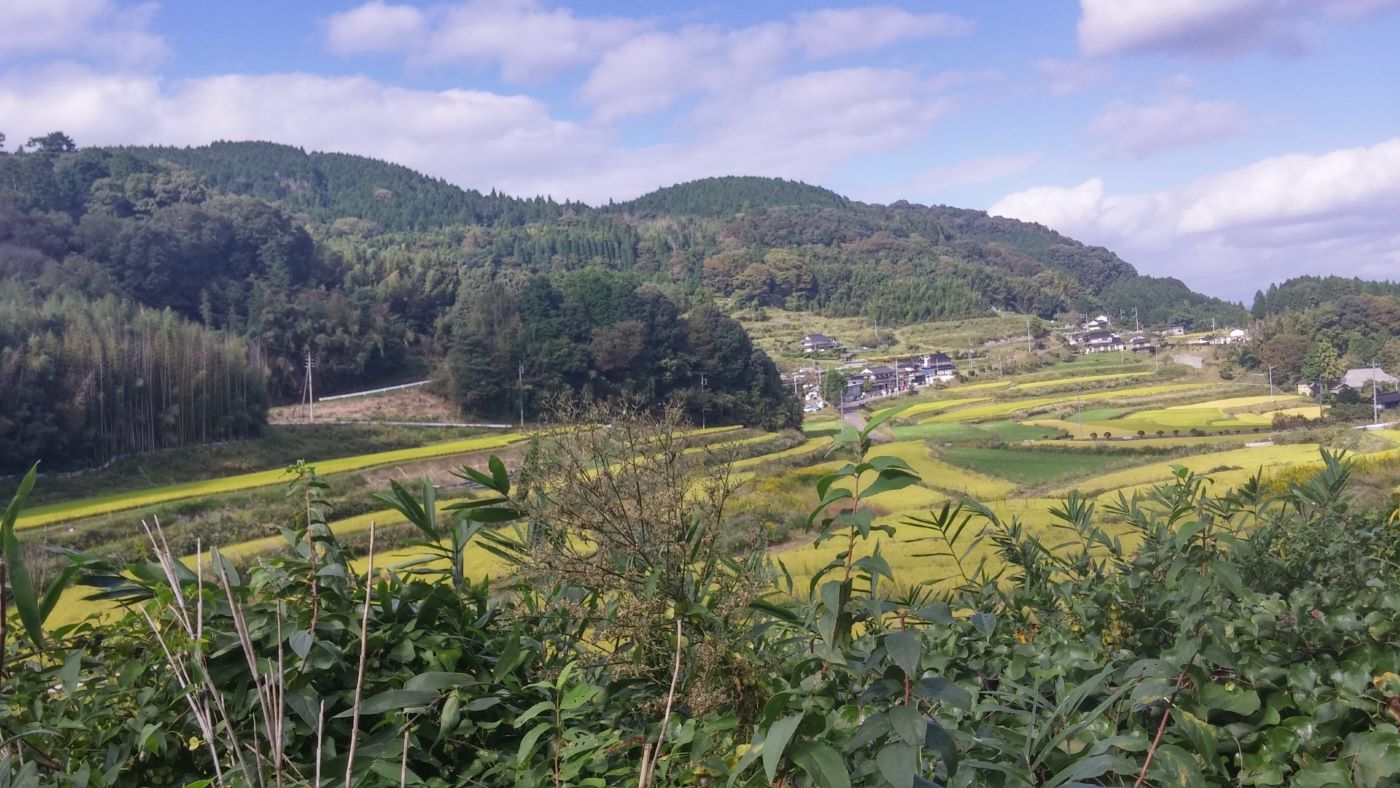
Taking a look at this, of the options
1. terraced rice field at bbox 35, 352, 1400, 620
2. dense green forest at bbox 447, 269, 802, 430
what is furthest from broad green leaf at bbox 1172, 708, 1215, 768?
dense green forest at bbox 447, 269, 802, 430

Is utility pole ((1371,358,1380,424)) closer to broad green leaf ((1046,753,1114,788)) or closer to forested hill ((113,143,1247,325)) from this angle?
broad green leaf ((1046,753,1114,788))

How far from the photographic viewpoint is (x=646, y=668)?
1.27 m

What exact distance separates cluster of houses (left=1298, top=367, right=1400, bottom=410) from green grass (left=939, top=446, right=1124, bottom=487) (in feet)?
21.4

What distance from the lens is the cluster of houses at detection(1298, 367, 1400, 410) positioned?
21703mm

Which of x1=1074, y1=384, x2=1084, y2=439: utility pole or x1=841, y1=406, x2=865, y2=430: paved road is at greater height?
x1=841, y1=406, x2=865, y2=430: paved road

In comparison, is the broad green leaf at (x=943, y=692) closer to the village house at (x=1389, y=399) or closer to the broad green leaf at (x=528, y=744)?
the broad green leaf at (x=528, y=744)

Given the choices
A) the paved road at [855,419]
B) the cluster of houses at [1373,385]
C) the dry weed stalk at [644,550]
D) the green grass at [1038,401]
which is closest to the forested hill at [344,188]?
the green grass at [1038,401]

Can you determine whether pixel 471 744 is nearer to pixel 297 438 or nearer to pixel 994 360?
pixel 297 438

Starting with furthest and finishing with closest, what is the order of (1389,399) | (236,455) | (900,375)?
(900,375), (236,455), (1389,399)

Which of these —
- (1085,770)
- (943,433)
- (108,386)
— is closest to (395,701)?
(1085,770)

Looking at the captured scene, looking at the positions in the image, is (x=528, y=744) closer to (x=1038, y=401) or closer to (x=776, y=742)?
(x=776, y=742)

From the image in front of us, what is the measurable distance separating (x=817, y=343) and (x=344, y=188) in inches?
2707

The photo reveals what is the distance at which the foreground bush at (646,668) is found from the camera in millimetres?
890

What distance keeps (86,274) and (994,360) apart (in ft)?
120
